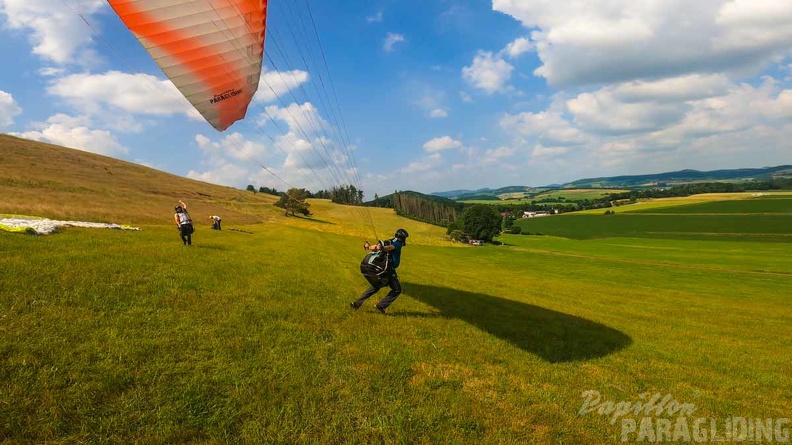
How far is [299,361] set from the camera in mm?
6887

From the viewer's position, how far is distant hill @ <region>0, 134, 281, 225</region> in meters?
40.1

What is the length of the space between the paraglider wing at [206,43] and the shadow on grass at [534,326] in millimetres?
A: 9269

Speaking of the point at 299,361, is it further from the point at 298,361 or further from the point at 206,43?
the point at 206,43

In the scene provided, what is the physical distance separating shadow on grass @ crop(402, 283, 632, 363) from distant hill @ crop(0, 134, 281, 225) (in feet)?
129

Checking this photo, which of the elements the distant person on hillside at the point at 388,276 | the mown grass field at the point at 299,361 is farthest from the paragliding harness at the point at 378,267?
the mown grass field at the point at 299,361

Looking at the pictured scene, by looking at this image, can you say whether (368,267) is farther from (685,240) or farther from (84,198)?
(685,240)

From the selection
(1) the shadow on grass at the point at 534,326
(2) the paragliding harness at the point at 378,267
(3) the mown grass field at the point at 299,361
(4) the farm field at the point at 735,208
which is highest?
(2) the paragliding harness at the point at 378,267

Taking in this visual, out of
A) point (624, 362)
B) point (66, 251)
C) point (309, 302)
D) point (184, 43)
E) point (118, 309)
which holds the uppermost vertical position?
point (184, 43)

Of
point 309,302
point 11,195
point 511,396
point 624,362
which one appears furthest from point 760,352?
point 11,195

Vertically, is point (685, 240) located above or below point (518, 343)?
below

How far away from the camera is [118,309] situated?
25.9 ft

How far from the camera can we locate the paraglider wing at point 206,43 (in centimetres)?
773

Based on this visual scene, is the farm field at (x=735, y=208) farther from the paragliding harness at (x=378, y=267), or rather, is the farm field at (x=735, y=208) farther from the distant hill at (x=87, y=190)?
the paragliding harness at (x=378, y=267)

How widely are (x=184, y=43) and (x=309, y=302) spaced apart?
24.4 ft
